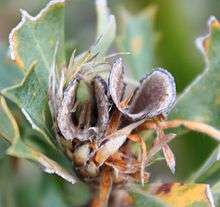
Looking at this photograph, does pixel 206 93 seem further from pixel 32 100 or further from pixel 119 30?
pixel 119 30

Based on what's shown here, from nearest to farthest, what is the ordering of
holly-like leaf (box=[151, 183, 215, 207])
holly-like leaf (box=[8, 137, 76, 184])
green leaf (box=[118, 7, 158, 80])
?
holly-like leaf (box=[8, 137, 76, 184])
holly-like leaf (box=[151, 183, 215, 207])
green leaf (box=[118, 7, 158, 80])

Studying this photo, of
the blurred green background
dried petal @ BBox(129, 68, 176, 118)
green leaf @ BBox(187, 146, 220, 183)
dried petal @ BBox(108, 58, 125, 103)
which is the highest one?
dried petal @ BBox(108, 58, 125, 103)

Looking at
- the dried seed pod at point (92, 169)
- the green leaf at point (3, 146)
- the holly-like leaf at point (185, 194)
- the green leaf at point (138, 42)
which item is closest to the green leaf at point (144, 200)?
the holly-like leaf at point (185, 194)

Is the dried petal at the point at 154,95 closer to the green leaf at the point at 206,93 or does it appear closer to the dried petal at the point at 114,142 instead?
the dried petal at the point at 114,142

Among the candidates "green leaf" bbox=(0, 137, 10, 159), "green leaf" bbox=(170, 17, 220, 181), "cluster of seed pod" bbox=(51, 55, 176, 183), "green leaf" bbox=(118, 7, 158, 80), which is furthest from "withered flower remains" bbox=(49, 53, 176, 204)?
"green leaf" bbox=(118, 7, 158, 80)

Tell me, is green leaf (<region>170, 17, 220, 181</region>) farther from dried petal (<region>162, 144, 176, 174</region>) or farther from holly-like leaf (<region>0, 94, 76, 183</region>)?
holly-like leaf (<region>0, 94, 76, 183</region>)

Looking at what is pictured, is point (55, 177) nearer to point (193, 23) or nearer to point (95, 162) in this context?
point (95, 162)
